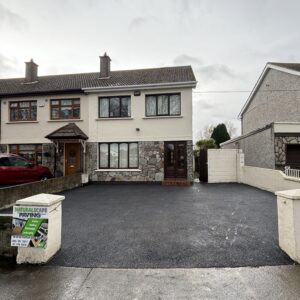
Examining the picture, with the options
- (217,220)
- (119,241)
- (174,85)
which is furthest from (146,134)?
(119,241)

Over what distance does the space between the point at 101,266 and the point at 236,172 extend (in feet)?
41.1

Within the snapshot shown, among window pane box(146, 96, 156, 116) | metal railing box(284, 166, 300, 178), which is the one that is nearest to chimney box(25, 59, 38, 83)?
window pane box(146, 96, 156, 116)

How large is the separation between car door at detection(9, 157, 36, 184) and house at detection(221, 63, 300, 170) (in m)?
13.0

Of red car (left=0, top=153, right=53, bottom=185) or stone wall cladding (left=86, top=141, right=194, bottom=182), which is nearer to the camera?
red car (left=0, top=153, right=53, bottom=185)

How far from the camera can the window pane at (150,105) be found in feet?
45.6

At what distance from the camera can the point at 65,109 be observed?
14.7 metres

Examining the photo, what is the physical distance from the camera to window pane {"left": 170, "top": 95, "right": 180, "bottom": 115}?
1362cm

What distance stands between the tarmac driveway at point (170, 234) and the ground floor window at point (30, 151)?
837 cm

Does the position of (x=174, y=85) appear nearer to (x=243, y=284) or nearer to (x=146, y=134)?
(x=146, y=134)

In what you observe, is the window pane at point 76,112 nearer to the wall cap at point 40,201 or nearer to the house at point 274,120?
the wall cap at point 40,201

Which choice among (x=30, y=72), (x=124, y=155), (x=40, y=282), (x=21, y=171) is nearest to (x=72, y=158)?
(x=124, y=155)

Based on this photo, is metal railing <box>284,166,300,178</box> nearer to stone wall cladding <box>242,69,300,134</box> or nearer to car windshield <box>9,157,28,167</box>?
stone wall cladding <box>242,69,300,134</box>

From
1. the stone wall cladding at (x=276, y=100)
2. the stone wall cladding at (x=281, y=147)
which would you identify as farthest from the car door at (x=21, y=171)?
the stone wall cladding at (x=276, y=100)

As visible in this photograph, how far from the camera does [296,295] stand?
272 cm
